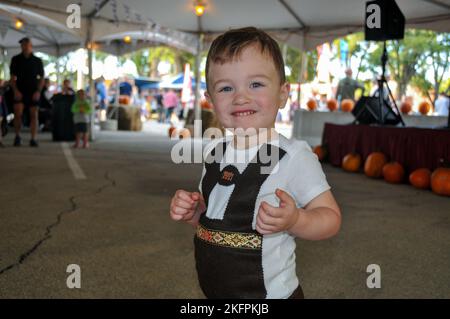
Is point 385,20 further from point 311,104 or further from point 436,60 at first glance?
point 436,60

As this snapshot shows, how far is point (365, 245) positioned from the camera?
3078 mm

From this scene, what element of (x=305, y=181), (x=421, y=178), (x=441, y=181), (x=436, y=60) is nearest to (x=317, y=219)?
(x=305, y=181)

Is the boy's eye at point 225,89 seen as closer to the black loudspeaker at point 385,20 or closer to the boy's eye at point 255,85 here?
the boy's eye at point 255,85

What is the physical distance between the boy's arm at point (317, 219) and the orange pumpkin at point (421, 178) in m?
4.94

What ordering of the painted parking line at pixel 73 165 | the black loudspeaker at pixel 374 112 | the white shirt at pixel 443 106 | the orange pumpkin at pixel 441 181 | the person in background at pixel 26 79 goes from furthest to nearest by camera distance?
the white shirt at pixel 443 106, the person in background at pixel 26 79, the black loudspeaker at pixel 374 112, the painted parking line at pixel 73 165, the orange pumpkin at pixel 441 181

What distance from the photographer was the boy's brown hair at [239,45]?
1.16 metres

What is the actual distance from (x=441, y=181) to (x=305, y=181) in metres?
4.59

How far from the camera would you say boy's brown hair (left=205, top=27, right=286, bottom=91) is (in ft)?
3.81

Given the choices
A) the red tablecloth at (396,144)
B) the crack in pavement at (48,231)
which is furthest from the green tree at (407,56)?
the crack in pavement at (48,231)

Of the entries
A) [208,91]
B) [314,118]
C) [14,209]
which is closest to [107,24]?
[314,118]

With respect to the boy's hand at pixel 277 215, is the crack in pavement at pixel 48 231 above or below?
below

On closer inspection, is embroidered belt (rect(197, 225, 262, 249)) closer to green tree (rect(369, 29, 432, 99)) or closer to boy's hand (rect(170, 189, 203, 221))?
boy's hand (rect(170, 189, 203, 221))

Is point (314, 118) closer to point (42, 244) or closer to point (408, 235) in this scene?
point (408, 235)

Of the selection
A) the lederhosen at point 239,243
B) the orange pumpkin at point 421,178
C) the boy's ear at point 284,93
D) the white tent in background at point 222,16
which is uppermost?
the white tent in background at point 222,16
